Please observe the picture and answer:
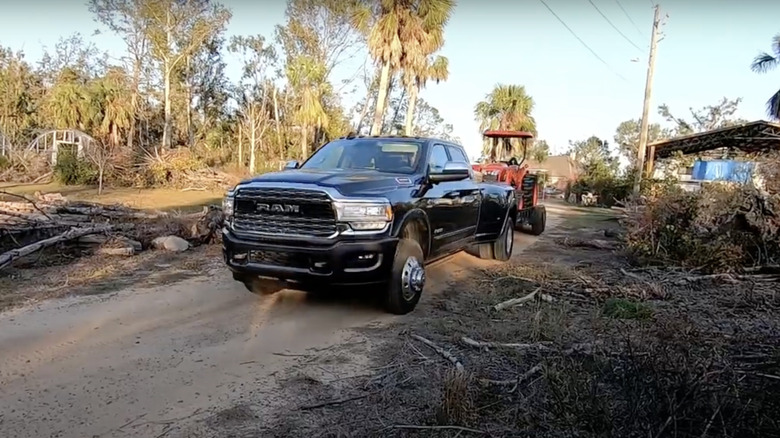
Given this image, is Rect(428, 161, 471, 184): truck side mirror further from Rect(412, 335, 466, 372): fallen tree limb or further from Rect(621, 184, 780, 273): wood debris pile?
Rect(621, 184, 780, 273): wood debris pile

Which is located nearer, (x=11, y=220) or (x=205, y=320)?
(x=205, y=320)

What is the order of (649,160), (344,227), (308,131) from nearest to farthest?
(344,227) < (649,160) < (308,131)

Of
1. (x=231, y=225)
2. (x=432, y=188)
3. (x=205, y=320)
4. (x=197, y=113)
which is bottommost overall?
(x=205, y=320)

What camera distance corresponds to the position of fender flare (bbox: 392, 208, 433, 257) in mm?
6105

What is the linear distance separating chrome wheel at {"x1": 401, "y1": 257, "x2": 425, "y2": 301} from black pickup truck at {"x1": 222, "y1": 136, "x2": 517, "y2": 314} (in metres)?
0.01

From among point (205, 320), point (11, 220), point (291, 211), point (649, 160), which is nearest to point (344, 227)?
point (291, 211)

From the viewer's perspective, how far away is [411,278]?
629 centimetres

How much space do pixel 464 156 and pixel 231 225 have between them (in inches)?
162

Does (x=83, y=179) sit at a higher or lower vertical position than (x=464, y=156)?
lower

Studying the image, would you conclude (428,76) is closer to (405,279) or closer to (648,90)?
(648,90)

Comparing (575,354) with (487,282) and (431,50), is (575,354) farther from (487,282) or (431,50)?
(431,50)

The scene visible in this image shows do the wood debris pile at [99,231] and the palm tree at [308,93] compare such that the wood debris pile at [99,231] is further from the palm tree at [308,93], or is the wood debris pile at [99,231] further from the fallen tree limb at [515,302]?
the palm tree at [308,93]

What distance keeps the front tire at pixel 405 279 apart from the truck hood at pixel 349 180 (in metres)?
0.65

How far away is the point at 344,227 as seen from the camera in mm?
5770
